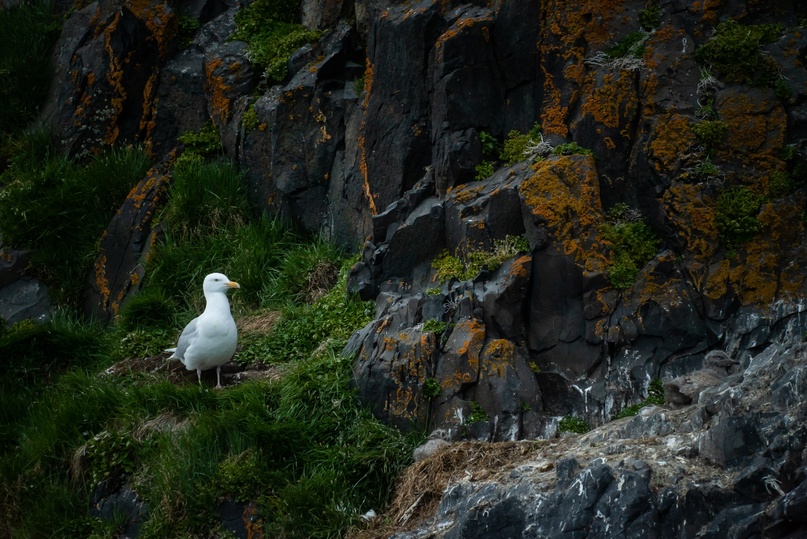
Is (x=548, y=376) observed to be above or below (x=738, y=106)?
below

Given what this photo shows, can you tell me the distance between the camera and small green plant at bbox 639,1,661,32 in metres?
8.34

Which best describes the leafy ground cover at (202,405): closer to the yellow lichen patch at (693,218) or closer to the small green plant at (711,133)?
the yellow lichen patch at (693,218)

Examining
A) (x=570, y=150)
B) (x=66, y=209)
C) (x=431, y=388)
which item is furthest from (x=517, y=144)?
(x=66, y=209)

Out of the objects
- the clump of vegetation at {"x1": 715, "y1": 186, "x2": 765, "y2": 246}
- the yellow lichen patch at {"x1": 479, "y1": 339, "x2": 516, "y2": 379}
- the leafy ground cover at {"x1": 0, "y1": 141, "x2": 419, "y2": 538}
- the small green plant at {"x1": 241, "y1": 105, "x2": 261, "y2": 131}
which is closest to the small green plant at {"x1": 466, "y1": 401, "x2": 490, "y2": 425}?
the yellow lichen patch at {"x1": 479, "y1": 339, "x2": 516, "y2": 379}

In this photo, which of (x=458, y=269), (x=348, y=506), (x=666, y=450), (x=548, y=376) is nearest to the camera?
(x=666, y=450)

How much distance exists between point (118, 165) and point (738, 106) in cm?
700

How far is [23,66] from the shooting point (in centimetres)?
1238

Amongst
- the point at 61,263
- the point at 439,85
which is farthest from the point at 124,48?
the point at 439,85

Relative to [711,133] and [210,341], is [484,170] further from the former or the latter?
[210,341]

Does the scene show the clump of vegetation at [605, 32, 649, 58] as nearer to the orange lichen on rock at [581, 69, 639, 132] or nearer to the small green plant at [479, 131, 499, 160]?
the orange lichen on rock at [581, 69, 639, 132]

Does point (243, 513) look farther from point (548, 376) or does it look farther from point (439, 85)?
point (439, 85)

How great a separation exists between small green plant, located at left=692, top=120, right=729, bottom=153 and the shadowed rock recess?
17 millimetres

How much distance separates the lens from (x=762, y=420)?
17.2ft

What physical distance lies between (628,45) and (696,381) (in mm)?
3177
